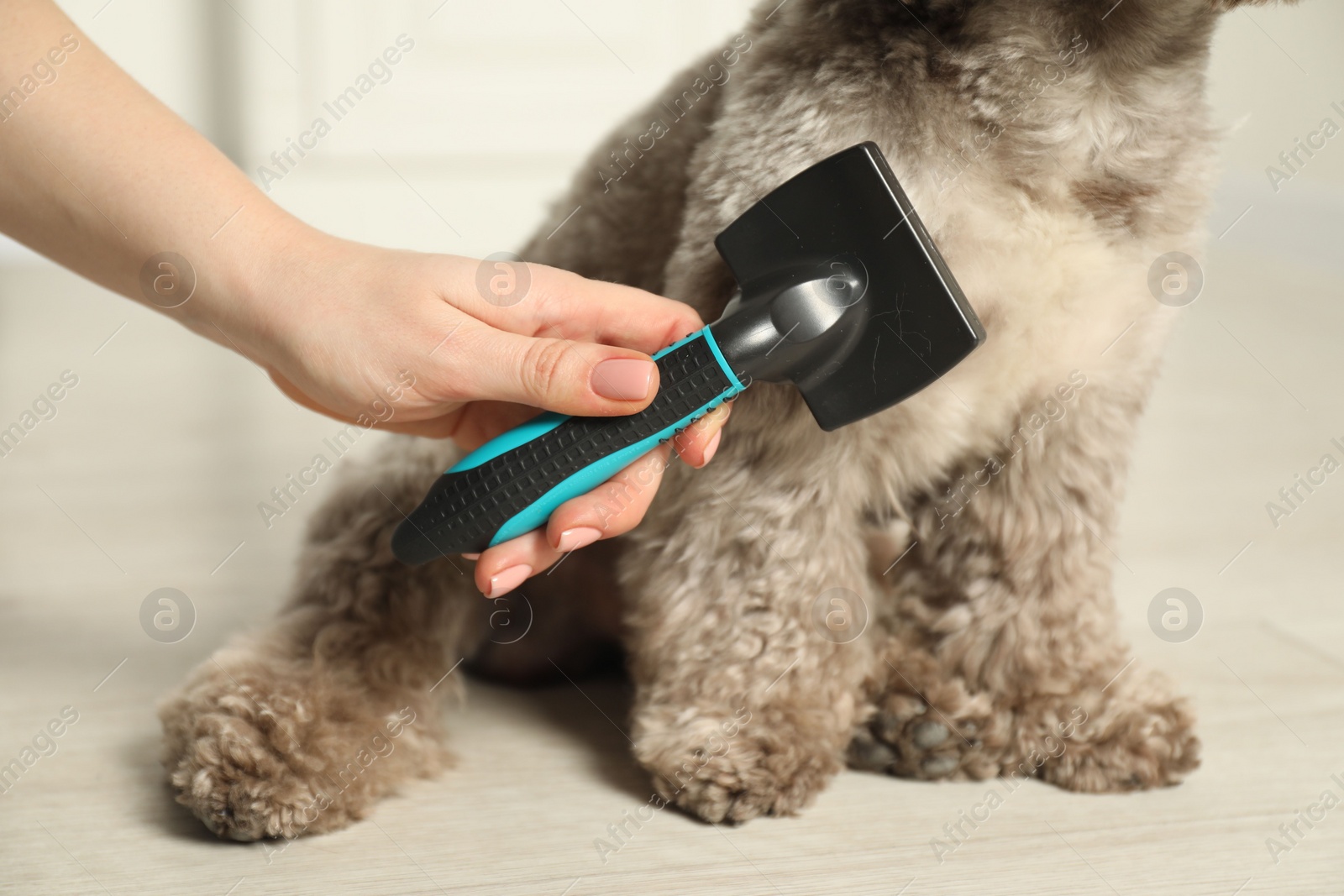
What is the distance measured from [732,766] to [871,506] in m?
0.27

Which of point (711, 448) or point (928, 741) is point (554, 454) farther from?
point (928, 741)

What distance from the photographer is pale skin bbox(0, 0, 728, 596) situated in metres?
0.97

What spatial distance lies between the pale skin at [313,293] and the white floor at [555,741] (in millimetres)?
235

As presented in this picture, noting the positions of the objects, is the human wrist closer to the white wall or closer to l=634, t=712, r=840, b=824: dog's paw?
l=634, t=712, r=840, b=824: dog's paw

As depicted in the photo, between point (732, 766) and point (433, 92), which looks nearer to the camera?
point (732, 766)

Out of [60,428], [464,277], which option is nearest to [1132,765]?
[464,277]

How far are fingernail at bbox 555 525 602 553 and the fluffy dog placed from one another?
0.43 ft

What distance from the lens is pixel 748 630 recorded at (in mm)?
1092

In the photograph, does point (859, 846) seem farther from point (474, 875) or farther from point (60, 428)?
point (60, 428)

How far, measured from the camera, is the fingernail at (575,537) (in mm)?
983

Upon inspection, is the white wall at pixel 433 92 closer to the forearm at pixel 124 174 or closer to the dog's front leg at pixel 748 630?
the forearm at pixel 124 174

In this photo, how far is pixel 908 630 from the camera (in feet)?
4.11

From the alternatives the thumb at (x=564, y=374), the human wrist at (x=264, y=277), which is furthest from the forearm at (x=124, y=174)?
the thumb at (x=564, y=374)

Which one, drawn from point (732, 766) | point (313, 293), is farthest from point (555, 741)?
point (313, 293)
